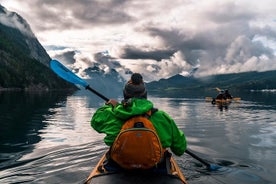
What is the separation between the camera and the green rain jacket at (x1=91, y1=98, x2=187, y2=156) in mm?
6574

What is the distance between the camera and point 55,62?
11992mm

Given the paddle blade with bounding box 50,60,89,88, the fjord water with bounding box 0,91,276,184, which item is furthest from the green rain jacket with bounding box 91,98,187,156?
the fjord water with bounding box 0,91,276,184

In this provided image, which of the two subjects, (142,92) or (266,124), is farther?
(266,124)

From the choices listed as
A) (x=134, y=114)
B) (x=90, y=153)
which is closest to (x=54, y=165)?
(x=90, y=153)

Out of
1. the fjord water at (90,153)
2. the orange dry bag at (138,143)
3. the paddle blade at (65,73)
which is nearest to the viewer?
the orange dry bag at (138,143)

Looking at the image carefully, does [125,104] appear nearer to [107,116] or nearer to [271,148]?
[107,116]

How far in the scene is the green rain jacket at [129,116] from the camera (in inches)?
259

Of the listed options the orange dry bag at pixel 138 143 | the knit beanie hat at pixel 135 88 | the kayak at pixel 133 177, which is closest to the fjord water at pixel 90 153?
the kayak at pixel 133 177

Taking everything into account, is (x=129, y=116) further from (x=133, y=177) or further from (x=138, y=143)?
(x=133, y=177)

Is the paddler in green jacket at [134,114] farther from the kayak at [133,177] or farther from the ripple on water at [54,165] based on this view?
the ripple on water at [54,165]

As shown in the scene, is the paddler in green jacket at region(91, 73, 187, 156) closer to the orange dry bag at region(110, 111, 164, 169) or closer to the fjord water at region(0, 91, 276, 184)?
the orange dry bag at region(110, 111, 164, 169)

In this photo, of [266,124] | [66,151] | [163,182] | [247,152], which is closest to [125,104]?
[163,182]

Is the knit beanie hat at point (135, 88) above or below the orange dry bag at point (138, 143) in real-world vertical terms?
above

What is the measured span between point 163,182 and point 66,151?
11.0 meters
